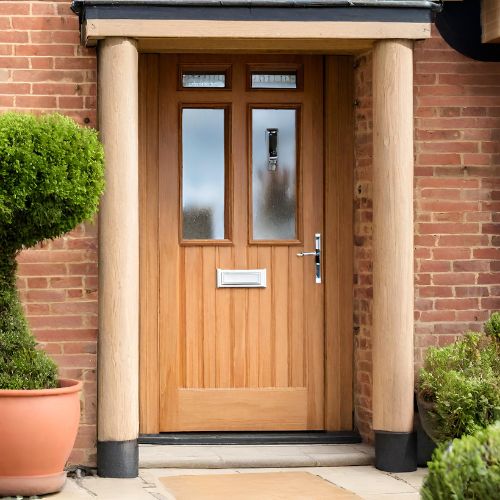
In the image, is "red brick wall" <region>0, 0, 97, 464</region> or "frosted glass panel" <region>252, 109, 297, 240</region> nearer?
"red brick wall" <region>0, 0, 97, 464</region>

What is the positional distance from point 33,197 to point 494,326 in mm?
2854

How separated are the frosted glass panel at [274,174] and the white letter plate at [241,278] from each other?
234 millimetres

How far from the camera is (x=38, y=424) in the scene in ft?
20.4

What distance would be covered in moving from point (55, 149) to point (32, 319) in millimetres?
1336

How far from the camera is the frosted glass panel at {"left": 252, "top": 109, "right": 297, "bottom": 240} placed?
7777mm

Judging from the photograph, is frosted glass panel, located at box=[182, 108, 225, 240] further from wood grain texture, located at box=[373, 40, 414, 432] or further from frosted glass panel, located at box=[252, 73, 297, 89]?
wood grain texture, located at box=[373, 40, 414, 432]

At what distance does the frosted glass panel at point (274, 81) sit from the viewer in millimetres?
7785

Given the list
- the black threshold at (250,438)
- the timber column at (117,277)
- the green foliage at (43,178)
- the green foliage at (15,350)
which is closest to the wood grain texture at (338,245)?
the black threshold at (250,438)

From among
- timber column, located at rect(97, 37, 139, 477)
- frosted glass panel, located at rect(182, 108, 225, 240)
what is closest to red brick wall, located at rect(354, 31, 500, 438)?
frosted glass panel, located at rect(182, 108, 225, 240)

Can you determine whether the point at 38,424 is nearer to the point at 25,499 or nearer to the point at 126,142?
the point at 25,499

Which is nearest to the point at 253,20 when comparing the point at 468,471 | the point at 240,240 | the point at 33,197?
the point at 240,240

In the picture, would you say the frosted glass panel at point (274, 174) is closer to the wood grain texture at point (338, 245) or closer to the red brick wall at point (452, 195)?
the wood grain texture at point (338, 245)

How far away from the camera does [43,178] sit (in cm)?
607

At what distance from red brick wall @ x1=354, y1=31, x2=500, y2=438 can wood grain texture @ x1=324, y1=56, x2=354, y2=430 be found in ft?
0.74
